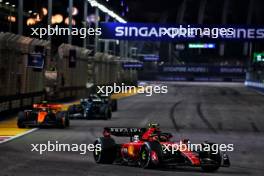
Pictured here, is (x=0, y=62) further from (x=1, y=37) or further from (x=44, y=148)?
(x=44, y=148)

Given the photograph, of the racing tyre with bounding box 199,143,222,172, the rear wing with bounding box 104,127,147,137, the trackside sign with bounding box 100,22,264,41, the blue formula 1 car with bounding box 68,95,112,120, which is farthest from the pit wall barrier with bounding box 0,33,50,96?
the racing tyre with bounding box 199,143,222,172

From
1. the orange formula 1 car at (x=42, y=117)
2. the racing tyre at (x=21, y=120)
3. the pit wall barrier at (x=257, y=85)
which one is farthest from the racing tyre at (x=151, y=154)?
the pit wall barrier at (x=257, y=85)

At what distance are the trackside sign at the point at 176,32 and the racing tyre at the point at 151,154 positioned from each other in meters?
33.8

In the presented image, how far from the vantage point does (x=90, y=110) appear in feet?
94.0

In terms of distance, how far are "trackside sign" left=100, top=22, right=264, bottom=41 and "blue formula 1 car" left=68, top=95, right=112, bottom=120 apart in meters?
18.9

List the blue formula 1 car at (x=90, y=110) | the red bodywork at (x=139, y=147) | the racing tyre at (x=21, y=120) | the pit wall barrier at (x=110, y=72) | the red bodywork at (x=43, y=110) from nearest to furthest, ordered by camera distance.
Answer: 1. the red bodywork at (x=139, y=147)
2. the red bodywork at (x=43, y=110)
3. the racing tyre at (x=21, y=120)
4. the blue formula 1 car at (x=90, y=110)
5. the pit wall barrier at (x=110, y=72)

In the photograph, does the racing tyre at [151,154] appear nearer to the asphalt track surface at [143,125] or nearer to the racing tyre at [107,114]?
the asphalt track surface at [143,125]

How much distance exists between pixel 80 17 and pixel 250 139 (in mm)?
75188

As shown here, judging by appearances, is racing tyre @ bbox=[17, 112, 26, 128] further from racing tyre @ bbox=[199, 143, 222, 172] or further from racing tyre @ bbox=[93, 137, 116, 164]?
racing tyre @ bbox=[199, 143, 222, 172]

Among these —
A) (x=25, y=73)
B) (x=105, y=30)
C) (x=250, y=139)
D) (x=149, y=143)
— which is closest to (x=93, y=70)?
(x=105, y=30)

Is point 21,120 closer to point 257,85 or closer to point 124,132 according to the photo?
point 124,132

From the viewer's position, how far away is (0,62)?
28.8 meters

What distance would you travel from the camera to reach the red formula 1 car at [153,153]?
13.0m

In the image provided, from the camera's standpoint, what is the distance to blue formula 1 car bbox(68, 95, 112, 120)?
28.6 meters
